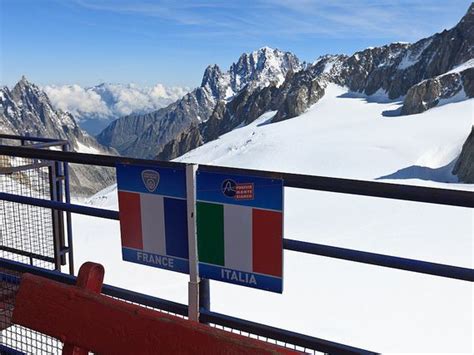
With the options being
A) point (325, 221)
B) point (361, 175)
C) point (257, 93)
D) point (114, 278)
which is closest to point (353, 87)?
point (257, 93)

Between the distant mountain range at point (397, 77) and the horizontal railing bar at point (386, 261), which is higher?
the distant mountain range at point (397, 77)

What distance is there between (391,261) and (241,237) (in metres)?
0.79

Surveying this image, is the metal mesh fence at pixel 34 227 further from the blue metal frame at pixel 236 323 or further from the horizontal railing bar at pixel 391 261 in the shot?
the horizontal railing bar at pixel 391 261

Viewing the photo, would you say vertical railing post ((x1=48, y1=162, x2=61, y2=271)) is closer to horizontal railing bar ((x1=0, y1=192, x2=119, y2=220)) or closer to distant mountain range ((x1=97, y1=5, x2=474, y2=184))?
horizontal railing bar ((x1=0, y1=192, x2=119, y2=220))

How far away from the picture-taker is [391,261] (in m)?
2.50

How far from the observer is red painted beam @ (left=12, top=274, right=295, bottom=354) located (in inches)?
73.5

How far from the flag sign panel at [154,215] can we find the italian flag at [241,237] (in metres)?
0.14

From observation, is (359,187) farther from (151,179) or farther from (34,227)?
(34,227)

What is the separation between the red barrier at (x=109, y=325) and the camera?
1.87 metres

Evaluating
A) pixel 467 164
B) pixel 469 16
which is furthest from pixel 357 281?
pixel 469 16

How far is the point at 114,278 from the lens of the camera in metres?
9.91

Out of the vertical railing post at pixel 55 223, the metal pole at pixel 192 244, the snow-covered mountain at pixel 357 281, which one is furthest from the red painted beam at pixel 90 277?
the snow-covered mountain at pixel 357 281

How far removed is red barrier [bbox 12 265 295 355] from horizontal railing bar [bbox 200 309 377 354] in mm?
945

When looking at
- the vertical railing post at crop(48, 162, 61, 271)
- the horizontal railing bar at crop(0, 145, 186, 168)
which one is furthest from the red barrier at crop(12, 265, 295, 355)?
the vertical railing post at crop(48, 162, 61, 271)
